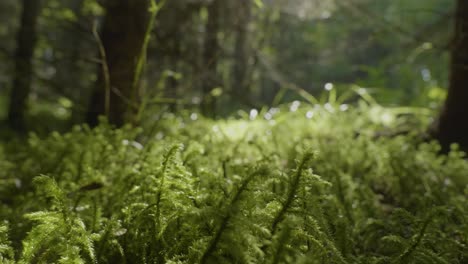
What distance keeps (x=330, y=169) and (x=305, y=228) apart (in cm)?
102

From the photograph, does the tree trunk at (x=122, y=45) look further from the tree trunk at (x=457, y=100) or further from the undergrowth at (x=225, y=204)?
the tree trunk at (x=457, y=100)

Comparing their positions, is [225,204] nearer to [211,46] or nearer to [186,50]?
[186,50]

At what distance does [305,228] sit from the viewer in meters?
1.33

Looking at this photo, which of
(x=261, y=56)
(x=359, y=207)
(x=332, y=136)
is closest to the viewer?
(x=359, y=207)

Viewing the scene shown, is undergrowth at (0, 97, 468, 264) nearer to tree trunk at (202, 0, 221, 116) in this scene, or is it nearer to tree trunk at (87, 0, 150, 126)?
tree trunk at (87, 0, 150, 126)

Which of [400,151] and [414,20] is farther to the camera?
[414,20]

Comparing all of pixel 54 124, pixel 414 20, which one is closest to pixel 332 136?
pixel 54 124

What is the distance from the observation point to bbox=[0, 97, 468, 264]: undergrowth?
1.11 meters

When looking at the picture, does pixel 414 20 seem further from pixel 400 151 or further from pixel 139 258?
pixel 139 258

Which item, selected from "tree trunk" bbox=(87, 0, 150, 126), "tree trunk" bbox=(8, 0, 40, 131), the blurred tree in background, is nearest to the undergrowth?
"tree trunk" bbox=(87, 0, 150, 126)

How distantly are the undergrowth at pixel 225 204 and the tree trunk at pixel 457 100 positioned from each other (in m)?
0.26

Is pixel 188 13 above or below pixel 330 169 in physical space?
above

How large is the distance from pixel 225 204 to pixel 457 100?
10.2 feet

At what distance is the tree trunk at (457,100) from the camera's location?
3.29 metres
